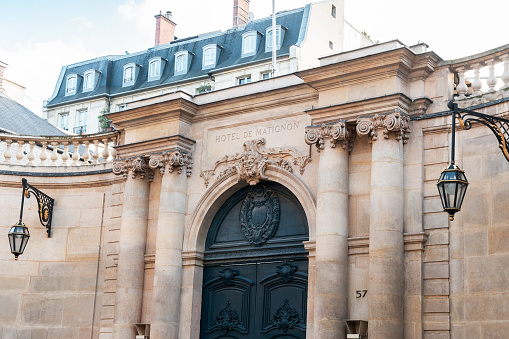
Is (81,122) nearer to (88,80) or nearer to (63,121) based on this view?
(63,121)

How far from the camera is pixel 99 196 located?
48.4ft

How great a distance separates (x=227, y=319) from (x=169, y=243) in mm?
1600

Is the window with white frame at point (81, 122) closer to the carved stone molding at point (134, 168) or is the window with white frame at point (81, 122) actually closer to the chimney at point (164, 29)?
the chimney at point (164, 29)

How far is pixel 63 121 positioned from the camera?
34.5m

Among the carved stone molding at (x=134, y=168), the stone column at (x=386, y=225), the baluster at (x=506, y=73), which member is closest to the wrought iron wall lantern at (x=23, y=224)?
the carved stone molding at (x=134, y=168)

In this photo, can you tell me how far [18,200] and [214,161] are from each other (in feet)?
14.2

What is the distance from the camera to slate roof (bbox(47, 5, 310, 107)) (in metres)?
28.2

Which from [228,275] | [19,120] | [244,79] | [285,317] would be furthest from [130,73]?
[285,317]

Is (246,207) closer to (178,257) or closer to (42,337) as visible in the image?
(178,257)

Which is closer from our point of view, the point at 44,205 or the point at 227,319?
the point at 227,319

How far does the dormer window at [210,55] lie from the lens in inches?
1175

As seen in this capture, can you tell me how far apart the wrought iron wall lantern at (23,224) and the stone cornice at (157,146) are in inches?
76.6

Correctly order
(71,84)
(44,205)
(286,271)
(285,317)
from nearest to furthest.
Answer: (285,317) → (286,271) → (44,205) → (71,84)

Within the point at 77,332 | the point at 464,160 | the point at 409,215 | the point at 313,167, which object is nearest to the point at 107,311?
the point at 77,332
